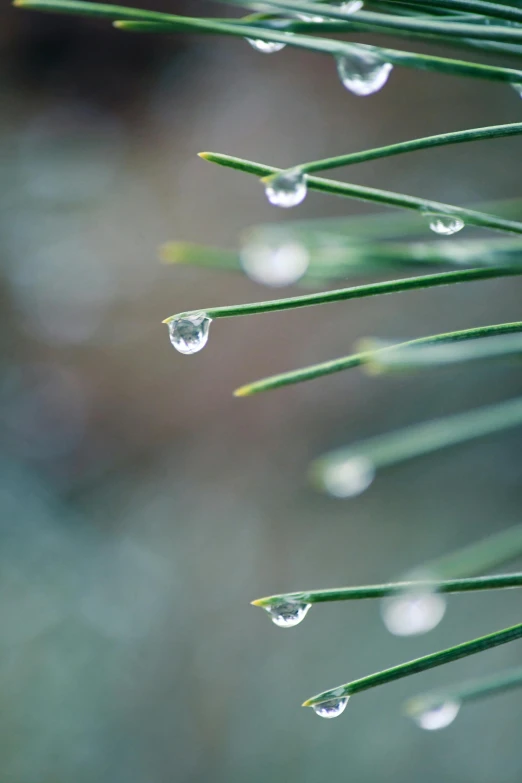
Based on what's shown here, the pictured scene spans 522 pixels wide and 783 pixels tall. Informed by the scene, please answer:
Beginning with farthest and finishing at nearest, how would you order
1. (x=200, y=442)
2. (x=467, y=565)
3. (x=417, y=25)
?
(x=200, y=442)
(x=467, y=565)
(x=417, y=25)

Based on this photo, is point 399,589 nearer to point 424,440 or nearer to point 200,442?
point 424,440

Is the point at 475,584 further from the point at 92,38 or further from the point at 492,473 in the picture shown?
the point at 92,38

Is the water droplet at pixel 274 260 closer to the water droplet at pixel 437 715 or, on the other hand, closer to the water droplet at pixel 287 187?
the water droplet at pixel 287 187

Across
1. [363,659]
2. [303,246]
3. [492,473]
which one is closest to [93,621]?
[363,659]

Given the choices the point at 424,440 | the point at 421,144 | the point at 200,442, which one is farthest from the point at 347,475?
the point at 200,442

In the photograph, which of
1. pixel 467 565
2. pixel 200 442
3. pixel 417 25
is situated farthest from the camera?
pixel 200 442

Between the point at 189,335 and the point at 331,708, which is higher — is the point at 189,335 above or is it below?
above

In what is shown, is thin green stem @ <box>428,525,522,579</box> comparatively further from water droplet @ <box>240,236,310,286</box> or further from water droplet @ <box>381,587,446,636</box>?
water droplet @ <box>240,236,310,286</box>
